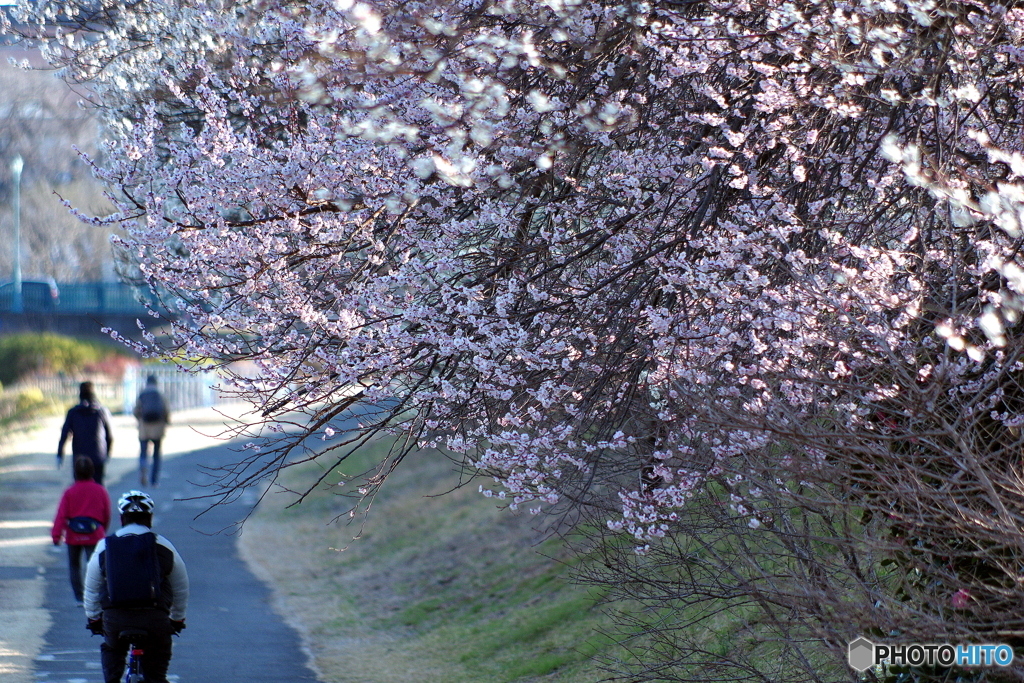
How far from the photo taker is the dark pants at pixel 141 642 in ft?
19.8

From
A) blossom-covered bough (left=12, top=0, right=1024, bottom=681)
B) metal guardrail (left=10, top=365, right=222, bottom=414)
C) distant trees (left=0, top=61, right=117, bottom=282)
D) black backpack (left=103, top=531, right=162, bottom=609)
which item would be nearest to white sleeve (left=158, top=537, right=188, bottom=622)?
black backpack (left=103, top=531, right=162, bottom=609)

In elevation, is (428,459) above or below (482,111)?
above

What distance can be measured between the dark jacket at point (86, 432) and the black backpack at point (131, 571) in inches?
260

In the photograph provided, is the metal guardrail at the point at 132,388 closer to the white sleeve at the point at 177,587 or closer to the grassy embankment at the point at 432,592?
the grassy embankment at the point at 432,592

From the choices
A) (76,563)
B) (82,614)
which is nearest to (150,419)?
(82,614)

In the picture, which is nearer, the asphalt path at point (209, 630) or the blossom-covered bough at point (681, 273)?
the blossom-covered bough at point (681, 273)

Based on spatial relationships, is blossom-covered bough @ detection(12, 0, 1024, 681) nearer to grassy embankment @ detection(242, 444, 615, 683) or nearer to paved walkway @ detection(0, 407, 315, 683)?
grassy embankment @ detection(242, 444, 615, 683)

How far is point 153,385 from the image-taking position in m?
17.2

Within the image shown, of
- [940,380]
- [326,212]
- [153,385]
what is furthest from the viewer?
[153,385]

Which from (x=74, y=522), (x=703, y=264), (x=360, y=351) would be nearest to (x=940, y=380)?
(x=703, y=264)

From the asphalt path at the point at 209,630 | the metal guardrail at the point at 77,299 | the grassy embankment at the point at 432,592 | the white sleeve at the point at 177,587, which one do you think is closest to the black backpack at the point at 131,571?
the white sleeve at the point at 177,587

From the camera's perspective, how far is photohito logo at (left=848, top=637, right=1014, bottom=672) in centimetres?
423

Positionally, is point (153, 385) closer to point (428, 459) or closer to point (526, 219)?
point (428, 459)

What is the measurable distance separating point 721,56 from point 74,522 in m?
7.30
